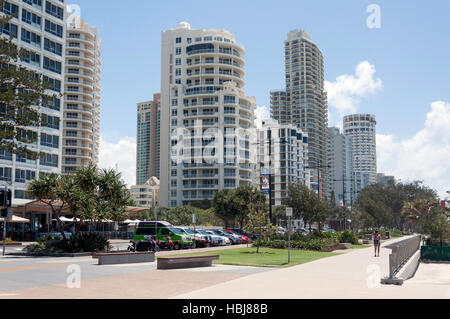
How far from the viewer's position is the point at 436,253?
31172mm

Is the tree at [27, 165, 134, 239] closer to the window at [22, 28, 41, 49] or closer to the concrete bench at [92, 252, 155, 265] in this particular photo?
the concrete bench at [92, 252, 155, 265]

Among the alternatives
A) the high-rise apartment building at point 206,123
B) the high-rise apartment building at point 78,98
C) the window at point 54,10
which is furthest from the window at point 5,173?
the high-rise apartment building at point 206,123

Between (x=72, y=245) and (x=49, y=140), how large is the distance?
45.3m

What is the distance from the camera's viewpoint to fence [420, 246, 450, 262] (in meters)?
30.9

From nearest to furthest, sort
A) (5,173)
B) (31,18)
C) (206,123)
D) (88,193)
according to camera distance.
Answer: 1. (88,193)
2. (5,173)
3. (31,18)
4. (206,123)

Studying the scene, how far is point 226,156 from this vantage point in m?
107

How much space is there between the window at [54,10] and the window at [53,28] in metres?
1.46

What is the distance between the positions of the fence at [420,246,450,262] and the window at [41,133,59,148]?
54.6 m

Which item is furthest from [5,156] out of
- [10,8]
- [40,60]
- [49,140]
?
[10,8]

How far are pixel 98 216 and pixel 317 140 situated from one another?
169669 millimetres

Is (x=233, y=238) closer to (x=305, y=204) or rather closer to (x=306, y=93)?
(x=305, y=204)
